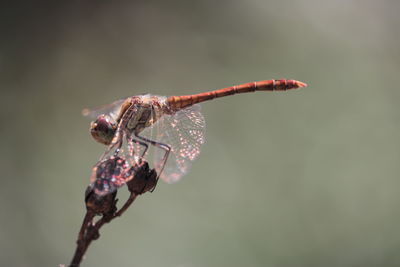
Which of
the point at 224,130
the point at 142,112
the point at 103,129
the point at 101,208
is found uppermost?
the point at 224,130

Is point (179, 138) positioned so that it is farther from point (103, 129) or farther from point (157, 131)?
point (103, 129)

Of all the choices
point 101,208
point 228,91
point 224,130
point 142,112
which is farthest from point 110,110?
point 224,130

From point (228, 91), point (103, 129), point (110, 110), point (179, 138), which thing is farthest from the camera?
point (228, 91)

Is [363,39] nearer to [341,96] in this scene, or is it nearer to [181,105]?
[341,96]

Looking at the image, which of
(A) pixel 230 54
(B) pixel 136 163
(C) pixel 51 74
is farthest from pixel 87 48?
(B) pixel 136 163

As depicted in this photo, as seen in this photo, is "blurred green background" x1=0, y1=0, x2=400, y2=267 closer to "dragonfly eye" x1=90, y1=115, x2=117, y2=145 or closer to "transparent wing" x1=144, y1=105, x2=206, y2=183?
"transparent wing" x1=144, y1=105, x2=206, y2=183

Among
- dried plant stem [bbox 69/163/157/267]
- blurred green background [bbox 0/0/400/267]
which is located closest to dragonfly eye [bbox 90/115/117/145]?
dried plant stem [bbox 69/163/157/267]

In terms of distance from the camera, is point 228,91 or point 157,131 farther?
point 228,91
